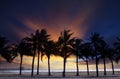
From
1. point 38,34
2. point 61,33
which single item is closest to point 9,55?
point 38,34

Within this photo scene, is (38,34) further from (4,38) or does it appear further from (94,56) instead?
(94,56)

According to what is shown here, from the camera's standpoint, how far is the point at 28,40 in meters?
98.8

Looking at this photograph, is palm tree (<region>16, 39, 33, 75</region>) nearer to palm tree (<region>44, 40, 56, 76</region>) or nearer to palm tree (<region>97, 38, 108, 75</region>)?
palm tree (<region>44, 40, 56, 76</region>)

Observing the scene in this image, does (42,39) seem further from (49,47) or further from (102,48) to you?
(102,48)

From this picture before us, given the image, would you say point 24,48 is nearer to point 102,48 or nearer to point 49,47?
point 49,47

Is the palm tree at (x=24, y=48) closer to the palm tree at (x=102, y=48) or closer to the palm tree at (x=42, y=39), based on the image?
the palm tree at (x=42, y=39)

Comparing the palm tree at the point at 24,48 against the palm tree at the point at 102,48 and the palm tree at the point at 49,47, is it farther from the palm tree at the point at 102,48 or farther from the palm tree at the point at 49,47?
the palm tree at the point at 102,48

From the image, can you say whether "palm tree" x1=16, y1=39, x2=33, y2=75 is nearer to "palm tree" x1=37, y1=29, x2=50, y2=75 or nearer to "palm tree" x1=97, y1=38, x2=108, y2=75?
"palm tree" x1=37, y1=29, x2=50, y2=75

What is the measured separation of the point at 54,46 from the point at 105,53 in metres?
22.9

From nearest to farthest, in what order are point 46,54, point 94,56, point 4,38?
point 4,38 < point 46,54 < point 94,56

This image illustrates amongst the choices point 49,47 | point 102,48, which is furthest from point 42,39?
point 102,48

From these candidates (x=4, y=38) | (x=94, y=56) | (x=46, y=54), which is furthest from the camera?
(x=94, y=56)

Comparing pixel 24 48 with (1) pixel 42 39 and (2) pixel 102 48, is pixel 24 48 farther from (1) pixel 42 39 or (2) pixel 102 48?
(2) pixel 102 48

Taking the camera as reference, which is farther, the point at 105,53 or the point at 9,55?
the point at 105,53
